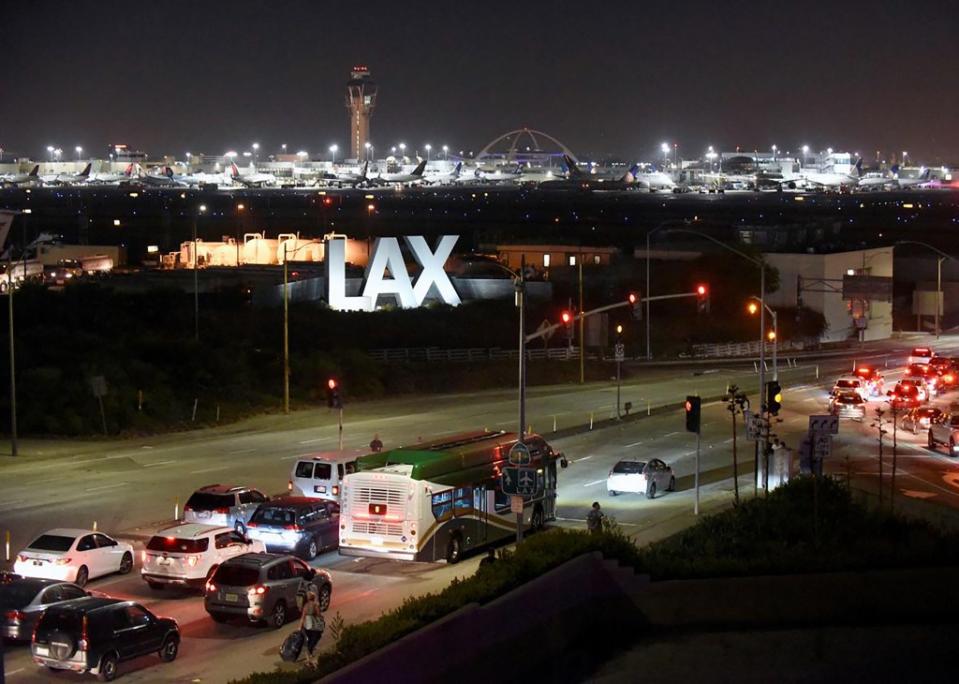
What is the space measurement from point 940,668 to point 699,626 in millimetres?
3994

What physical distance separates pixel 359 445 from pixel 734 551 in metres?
19.9

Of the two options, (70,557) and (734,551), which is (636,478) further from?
(70,557)

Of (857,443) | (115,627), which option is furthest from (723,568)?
(857,443)

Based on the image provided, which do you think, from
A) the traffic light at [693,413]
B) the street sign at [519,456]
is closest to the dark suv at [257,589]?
the street sign at [519,456]

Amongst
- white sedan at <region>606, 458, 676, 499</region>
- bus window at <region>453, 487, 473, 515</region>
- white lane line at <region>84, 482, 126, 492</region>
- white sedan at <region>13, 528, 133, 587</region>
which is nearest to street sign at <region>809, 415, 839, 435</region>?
white sedan at <region>606, 458, 676, 499</region>

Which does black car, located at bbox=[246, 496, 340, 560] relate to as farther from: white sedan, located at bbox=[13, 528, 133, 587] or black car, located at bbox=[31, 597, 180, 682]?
black car, located at bbox=[31, 597, 180, 682]

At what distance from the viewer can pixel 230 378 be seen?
182 ft

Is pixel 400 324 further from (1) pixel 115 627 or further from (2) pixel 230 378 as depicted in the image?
(1) pixel 115 627

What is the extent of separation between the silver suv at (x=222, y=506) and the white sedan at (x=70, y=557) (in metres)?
3.93

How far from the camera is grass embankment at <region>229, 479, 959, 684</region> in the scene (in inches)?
736

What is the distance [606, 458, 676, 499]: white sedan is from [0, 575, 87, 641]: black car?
18204 millimetres

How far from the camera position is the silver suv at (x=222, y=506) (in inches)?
1174

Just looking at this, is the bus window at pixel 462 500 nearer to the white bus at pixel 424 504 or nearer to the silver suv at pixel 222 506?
the white bus at pixel 424 504

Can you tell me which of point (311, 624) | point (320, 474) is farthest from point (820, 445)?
point (311, 624)
